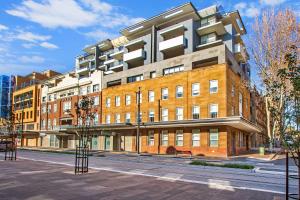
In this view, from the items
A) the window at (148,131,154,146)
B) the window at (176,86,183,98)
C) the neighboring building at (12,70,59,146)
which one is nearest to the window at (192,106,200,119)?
the window at (176,86,183,98)

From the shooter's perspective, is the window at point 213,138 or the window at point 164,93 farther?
the window at point 164,93

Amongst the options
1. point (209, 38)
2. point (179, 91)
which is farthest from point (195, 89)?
point (209, 38)

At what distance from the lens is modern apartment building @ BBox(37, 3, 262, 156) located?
36.2 meters

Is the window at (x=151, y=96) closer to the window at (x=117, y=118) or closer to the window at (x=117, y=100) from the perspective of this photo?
the window at (x=117, y=100)

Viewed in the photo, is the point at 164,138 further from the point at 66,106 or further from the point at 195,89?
the point at 66,106

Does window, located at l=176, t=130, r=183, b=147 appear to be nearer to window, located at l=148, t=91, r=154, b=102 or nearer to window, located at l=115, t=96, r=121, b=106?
window, located at l=148, t=91, r=154, b=102

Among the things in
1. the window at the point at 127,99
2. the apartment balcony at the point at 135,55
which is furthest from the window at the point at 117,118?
the apartment balcony at the point at 135,55

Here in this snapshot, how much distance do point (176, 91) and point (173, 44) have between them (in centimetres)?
964

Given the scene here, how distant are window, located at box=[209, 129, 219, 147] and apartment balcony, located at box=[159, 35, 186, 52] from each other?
16.4m

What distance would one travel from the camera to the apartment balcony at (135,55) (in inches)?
2055

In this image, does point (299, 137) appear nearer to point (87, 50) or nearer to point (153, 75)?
point (153, 75)

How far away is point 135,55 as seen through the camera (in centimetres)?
5309

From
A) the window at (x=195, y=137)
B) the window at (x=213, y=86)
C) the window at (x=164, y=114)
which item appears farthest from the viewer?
the window at (x=164, y=114)

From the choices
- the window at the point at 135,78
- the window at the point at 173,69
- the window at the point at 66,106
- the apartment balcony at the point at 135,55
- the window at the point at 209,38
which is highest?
the window at the point at 209,38
